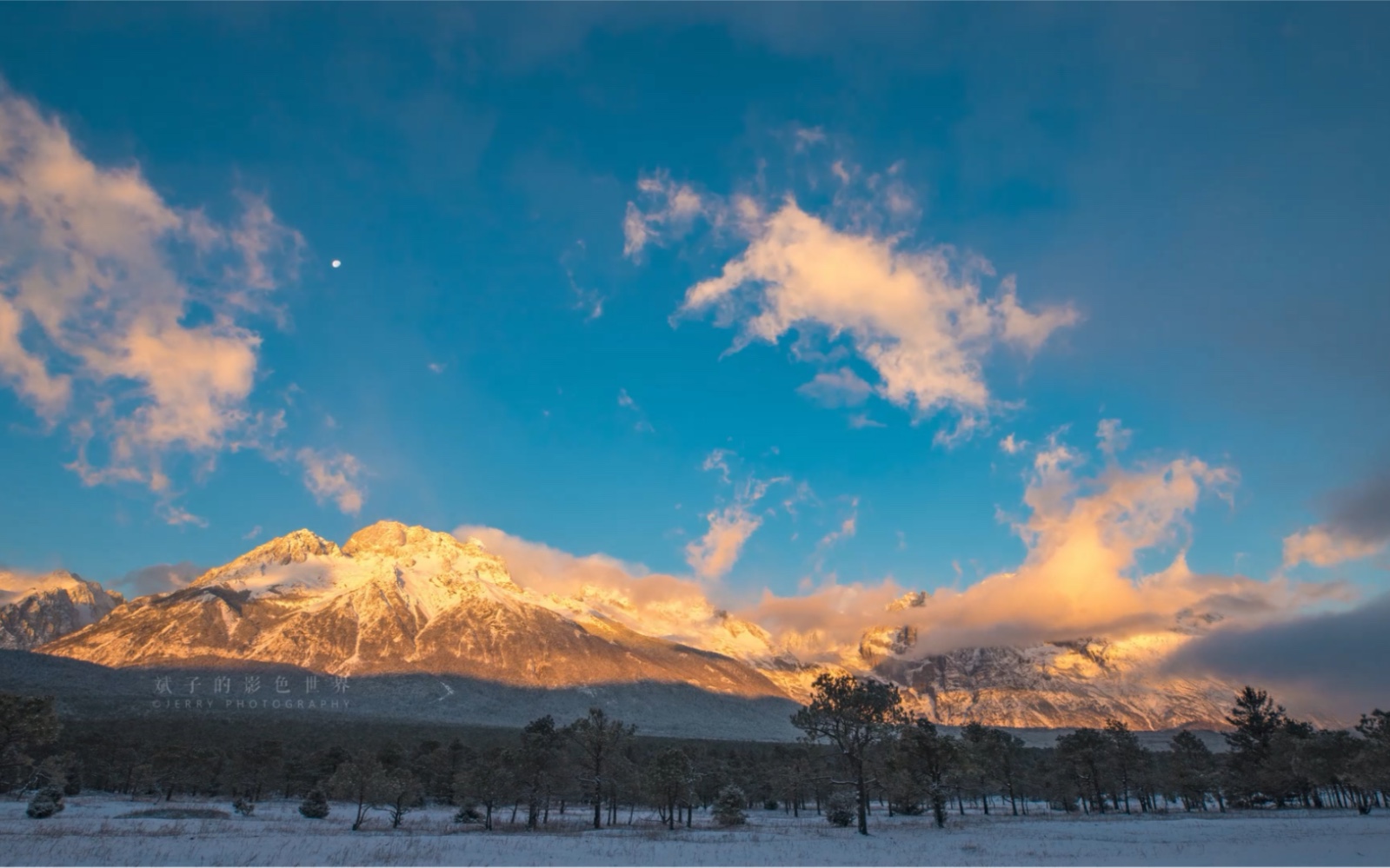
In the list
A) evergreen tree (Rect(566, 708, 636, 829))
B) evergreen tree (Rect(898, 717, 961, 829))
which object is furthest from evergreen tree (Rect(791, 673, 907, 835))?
evergreen tree (Rect(566, 708, 636, 829))

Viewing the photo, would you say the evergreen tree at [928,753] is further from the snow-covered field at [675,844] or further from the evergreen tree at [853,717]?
the evergreen tree at [853,717]

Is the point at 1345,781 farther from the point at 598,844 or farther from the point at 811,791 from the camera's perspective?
the point at 598,844

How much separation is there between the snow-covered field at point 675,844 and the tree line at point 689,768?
184 inches

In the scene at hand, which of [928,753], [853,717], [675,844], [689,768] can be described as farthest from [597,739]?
[928,753]

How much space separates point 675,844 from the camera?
45.4m

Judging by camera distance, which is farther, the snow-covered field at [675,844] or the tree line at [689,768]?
the tree line at [689,768]

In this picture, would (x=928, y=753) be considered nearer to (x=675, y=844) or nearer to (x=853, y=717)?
(x=853, y=717)

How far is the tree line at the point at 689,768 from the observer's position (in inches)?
2392

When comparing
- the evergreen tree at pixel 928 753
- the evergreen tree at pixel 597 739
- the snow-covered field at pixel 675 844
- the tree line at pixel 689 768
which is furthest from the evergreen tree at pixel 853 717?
the evergreen tree at pixel 597 739

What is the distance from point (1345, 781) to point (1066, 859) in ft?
233

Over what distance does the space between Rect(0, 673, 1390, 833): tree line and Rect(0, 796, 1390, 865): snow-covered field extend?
4.67m

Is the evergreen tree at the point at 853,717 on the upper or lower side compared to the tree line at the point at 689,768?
upper

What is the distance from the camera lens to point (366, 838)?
4572 cm

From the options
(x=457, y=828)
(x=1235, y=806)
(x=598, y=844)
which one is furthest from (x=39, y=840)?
(x=1235, y=806)
